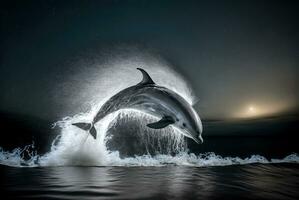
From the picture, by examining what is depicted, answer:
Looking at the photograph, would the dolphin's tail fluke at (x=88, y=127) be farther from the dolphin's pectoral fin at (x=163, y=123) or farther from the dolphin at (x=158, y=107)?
the dolphin's pectoral fin at (x=163, y=123)

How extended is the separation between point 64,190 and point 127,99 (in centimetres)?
695

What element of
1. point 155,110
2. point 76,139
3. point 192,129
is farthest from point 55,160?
point 192,129

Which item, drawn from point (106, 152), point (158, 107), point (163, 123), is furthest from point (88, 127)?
point (163, 123)

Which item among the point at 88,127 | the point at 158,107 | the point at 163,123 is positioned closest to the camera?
the point at 163,123

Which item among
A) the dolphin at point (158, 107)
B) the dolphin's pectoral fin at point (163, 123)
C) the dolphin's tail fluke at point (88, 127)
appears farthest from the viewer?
the dolphin's tail fluke at point (88, 127)

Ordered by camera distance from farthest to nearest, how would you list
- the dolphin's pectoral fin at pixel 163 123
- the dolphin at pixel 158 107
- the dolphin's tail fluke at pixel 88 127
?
the dolphin's tail fluke at pixel 88 127 → the dolphin at pixel 158 107 → the dolphin's pectoral fin at pixel 163 123

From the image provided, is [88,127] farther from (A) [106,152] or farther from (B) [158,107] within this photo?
(B) [158,107]

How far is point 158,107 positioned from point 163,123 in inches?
38.1

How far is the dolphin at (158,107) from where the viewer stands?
10.3 m

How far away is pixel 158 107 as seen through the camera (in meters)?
11.0

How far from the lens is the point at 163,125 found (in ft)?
33.4

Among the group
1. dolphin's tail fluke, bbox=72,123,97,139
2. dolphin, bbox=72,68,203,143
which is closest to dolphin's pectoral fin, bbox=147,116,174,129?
dolphin, bbox=72,68,203,143

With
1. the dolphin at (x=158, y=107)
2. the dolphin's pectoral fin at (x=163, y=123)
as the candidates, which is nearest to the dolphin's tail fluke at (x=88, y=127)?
the dolphin at (x=158, y=107)

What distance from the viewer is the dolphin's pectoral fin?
10077mm
